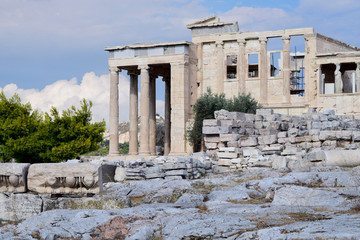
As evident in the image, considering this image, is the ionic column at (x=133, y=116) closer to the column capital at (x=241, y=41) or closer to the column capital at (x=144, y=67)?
the column capital at (x=144, y=67)

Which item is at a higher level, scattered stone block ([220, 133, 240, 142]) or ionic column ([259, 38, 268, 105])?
ionic column ([259, 38, 268, 105])

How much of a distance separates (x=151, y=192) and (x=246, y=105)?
21648mm

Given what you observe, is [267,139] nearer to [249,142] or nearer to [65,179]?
[249,142]

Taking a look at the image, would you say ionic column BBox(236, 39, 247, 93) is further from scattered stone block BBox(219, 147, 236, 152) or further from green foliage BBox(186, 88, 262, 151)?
scattered stone block BBox(219, 147, 236, 152)

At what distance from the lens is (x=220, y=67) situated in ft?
127

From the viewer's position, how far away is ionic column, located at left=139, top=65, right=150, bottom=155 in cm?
3684

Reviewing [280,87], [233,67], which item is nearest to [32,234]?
[280,87]

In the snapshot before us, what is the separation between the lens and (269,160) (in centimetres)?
2005

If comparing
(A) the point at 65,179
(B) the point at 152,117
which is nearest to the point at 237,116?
(A) the point at 65,179

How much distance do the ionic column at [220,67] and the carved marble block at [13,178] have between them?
27.7m

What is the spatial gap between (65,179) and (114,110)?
2610 centimetres

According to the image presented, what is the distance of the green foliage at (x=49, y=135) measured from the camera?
113ft

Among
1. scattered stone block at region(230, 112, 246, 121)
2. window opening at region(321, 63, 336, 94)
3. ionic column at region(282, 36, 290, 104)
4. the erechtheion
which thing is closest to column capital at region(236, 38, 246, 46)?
the erechtheion

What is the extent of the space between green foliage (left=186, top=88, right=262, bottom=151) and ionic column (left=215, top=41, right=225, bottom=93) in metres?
3.23
